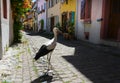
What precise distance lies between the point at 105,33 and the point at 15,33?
519 cm

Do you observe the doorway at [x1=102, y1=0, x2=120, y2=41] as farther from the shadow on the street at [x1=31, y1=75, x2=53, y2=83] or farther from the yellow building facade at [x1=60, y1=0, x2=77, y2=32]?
the shadow on the street at [x1=31, y1=75, x2=53, y2=83]

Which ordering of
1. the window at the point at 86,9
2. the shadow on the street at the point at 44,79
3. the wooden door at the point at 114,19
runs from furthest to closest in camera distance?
the window at the point at 86,9
the wooden door at the point at 114,19
the shadow on the street at the point at 44,79

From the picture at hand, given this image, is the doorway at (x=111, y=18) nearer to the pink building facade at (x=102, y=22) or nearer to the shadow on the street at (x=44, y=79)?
the pink building facade at (x=102, y=22)

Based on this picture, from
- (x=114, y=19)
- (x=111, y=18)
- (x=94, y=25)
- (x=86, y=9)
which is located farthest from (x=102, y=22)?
(x=86, y=9)

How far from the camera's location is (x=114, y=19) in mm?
11820

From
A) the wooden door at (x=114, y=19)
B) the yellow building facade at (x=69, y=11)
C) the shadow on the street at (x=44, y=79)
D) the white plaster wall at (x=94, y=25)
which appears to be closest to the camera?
the shadow on the street at (x=44, y=79)

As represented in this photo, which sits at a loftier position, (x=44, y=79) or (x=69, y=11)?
(x=69, y=11)

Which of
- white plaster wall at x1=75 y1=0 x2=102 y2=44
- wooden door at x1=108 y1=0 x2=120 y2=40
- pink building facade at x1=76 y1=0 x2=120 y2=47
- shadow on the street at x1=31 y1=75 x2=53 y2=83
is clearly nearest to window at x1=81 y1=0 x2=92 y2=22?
pink building facade at x1=76 y1=0 x2=120 y2=47

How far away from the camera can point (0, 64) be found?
6988 mm

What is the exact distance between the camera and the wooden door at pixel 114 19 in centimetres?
1165

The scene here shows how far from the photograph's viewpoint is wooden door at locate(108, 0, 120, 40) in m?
11.7

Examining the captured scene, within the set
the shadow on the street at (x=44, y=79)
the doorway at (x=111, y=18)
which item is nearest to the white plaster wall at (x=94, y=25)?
the doorway at (x=111, y=18)

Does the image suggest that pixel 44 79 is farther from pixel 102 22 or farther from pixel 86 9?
pixel 86 9

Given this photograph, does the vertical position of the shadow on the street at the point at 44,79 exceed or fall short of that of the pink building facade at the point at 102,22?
it falls short
